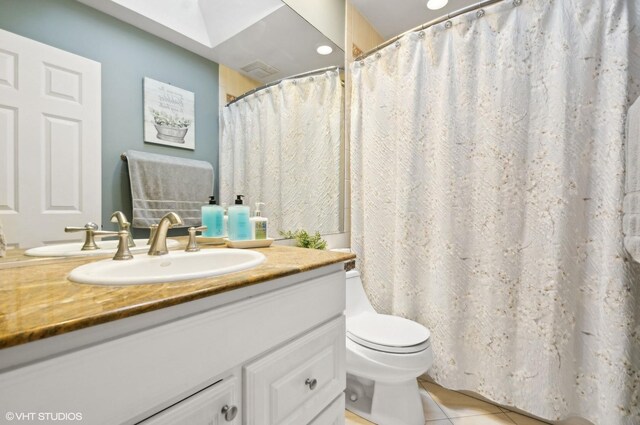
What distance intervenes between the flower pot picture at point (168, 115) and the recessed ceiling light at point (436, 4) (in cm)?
155

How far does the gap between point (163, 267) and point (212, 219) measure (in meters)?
0.33

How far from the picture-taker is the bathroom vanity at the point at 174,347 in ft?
1.29

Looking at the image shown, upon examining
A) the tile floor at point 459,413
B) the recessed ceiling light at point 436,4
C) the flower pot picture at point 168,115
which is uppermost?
the recessed ceiling light at point 436,4

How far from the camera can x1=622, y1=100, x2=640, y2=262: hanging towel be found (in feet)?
3.21

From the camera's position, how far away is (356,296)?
5.20 feet

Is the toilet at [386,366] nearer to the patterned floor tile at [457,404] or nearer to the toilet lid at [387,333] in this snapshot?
the toilet lid at [387,333]

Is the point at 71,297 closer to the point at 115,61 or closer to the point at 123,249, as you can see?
the point at 123,249

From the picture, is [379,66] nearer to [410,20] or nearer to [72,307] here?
[410,20]

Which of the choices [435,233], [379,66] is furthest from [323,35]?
[435,233]

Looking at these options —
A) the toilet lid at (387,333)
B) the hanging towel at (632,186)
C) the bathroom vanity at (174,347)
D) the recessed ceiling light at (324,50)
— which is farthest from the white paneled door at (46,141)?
the hanging towel at (632,186)

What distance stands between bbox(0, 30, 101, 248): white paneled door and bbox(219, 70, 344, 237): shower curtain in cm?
44

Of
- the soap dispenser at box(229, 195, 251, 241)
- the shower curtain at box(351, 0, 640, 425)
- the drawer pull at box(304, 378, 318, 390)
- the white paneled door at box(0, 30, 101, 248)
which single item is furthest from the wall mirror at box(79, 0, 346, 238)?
the drawer pull at box(304, 378, 318, 390)

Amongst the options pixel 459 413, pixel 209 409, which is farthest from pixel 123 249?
pixel 459 413

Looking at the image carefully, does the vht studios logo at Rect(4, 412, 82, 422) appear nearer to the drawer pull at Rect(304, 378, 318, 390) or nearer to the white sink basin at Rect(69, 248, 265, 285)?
the white sink basin at Rect(69, 248, 265, 285)
